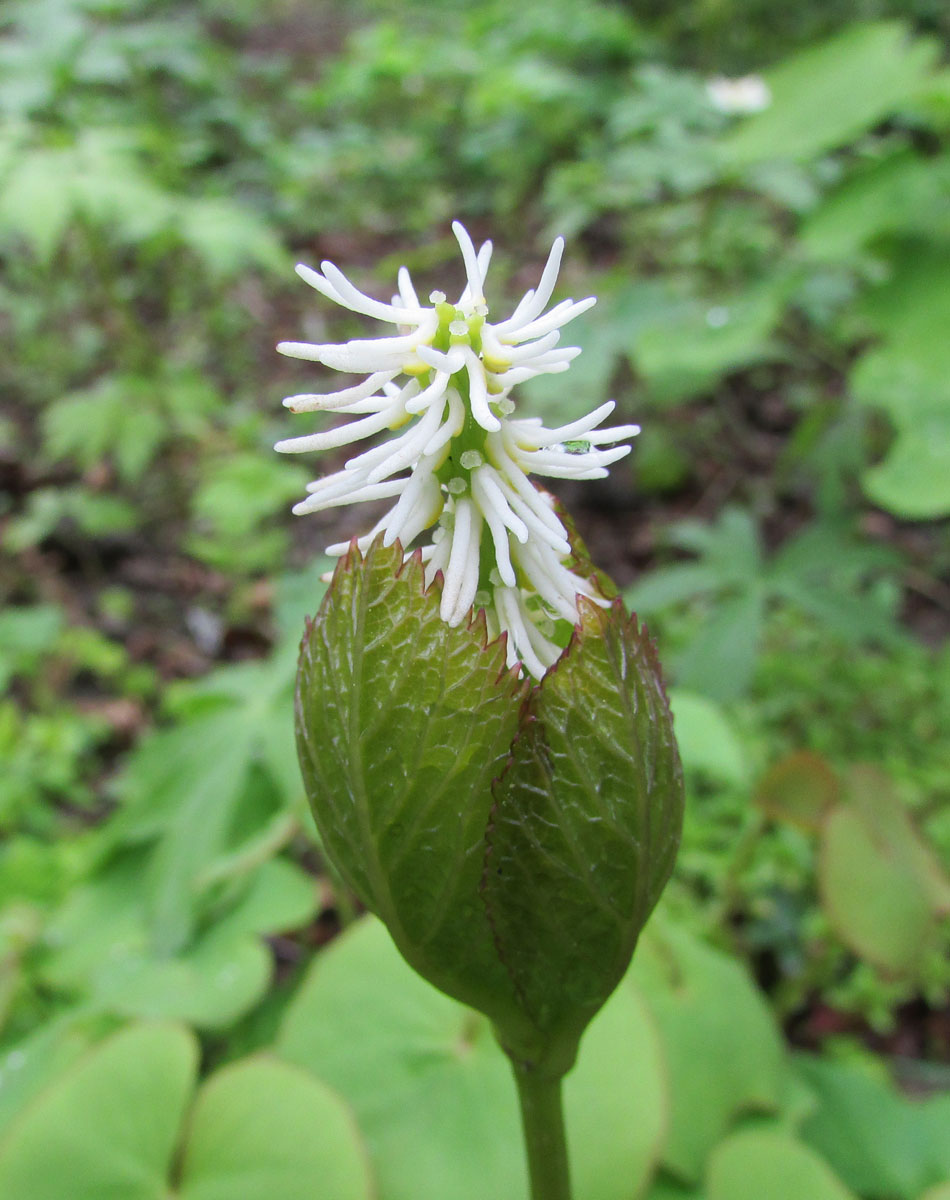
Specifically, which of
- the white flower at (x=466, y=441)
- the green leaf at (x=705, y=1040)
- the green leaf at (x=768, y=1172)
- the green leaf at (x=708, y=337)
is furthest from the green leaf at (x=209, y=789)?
the green leaf at (x=708, y=337)

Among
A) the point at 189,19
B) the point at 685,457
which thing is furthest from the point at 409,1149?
the point at 189,19

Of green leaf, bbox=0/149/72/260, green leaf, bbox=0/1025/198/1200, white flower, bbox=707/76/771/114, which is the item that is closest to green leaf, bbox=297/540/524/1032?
green leaf, bbox=0/1025/198/1200

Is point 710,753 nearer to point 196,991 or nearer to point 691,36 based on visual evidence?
point 196,991

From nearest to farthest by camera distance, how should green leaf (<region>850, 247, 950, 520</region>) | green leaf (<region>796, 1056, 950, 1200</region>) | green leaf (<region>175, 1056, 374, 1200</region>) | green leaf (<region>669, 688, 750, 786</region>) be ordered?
green leaf (<region>175, 1056, 374, 1200</region>) → green leaf (<region>796, 1056, 950, 1200</region>) → green leaf (<region>669, 688, 750, 786</region>) → green leaf (<region>850, 247, 950, 520</region>)

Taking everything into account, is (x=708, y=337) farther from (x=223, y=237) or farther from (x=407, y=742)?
(x=407, y=742)

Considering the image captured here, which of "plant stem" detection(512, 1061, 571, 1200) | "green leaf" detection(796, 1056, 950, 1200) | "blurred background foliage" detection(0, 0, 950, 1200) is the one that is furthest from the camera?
"green leaf" detection(796, 1056, 950, 1200)

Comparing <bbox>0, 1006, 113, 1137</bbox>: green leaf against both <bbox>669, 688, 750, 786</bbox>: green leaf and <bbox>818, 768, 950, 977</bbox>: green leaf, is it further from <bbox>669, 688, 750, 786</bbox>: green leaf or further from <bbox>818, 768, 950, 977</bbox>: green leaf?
<bbox>818, 768, 950, 977</bbox>: green leaf
